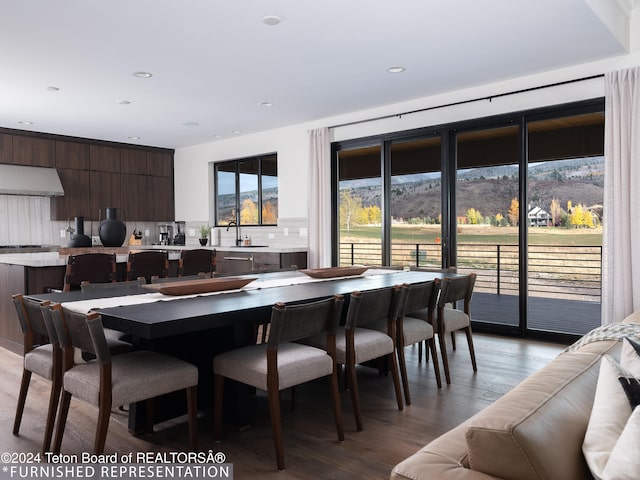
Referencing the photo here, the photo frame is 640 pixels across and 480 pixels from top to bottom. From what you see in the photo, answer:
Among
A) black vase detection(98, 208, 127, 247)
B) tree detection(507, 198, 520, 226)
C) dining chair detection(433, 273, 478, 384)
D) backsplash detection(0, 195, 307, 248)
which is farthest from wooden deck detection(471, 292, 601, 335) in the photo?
black vase detection(98, 208, 127, 247)

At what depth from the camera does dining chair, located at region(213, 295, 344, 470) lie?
7.69 ft

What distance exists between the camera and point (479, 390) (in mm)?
3398

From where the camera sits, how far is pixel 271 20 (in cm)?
355

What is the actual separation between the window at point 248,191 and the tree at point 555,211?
3.89m

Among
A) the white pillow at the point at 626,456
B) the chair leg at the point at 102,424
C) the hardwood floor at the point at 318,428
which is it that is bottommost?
the hardwood floor at the point at 318,428

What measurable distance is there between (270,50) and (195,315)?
2.69 m

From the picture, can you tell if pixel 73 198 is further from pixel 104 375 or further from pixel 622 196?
pixel 622 196

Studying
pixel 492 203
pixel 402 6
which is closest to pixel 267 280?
pixel 402 6

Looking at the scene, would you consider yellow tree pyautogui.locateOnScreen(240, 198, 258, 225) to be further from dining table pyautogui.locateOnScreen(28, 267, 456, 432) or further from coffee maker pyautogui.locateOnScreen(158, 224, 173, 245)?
dining table pyautogui.locateOnScreen(28, 267, 456, 432)

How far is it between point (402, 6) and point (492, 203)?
2.68m

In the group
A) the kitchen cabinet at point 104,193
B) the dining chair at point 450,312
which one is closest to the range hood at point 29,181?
the kitchen cabinet at point 104,193

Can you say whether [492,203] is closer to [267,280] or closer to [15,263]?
[267,280]

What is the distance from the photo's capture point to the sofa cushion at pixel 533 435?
1090mm

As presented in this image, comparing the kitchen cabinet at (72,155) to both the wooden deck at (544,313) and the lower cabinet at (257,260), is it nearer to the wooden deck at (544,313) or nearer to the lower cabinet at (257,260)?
the lower cabinet at (257,260)
